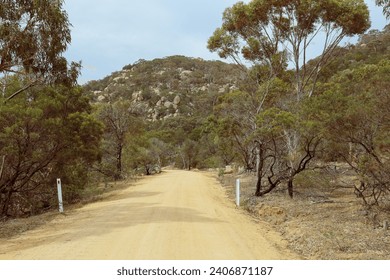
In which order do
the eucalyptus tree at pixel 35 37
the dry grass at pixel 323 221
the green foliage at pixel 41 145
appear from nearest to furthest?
the dry grass at pixel 323 221, the eucalyptus tree at pixel 35 37, the green foliage at pixel 41 145

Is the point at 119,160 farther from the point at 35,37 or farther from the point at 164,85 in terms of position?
the point at 164,85

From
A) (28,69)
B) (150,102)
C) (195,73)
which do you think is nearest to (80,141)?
(28,69)

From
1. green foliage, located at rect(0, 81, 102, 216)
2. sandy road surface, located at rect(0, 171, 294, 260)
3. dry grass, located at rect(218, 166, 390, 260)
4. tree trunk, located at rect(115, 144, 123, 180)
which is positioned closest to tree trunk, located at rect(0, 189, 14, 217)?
green foliage, located at rect(0, 81, 102, 216)

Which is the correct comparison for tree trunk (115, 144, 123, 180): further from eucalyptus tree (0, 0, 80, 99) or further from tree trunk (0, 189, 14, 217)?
eucalyptus tree (0, 0, 80, 99)

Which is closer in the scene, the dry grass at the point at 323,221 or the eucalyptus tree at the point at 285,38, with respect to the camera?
the dry grass at the point at 323,221

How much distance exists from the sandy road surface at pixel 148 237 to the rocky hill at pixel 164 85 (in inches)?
2703

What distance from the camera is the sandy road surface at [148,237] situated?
677 centimetres

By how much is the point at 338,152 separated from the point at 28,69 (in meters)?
11.1

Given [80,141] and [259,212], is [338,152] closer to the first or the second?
[259,212]

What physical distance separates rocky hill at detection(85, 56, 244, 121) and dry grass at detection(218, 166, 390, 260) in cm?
6268

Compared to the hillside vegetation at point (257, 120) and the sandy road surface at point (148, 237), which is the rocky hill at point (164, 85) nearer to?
the hillside vegetation at point (257, 120)

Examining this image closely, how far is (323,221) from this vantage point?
11.0 m

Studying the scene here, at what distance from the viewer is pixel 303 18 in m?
19.2

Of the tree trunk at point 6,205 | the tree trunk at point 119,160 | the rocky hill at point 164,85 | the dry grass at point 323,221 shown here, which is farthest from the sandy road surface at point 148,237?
the rocky hill at point 164,85
